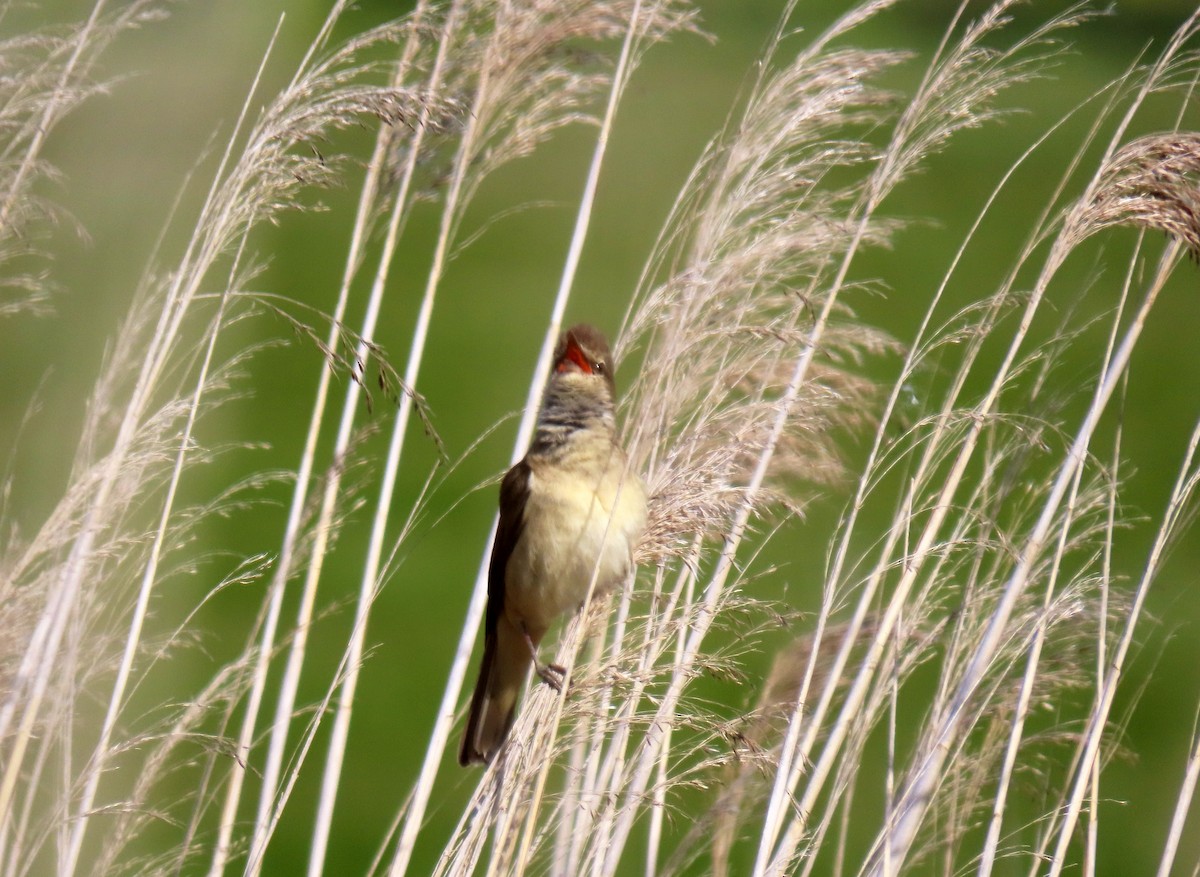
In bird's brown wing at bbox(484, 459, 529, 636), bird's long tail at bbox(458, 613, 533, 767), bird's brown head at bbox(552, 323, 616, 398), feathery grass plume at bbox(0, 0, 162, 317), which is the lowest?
bird's long tail at bbox(458, 613, 533, 767)

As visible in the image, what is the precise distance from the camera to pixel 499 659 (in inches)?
121

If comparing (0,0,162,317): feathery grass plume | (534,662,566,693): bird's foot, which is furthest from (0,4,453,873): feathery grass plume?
(534,662,566,693): bird's foot

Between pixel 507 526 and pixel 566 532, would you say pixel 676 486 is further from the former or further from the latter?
pixel 507 526

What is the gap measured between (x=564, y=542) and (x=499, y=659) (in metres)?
0.46

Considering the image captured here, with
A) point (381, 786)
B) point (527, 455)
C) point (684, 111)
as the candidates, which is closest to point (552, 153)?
point (684, 111)

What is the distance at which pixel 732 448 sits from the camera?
2371 mm

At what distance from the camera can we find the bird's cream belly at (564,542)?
2.58 m

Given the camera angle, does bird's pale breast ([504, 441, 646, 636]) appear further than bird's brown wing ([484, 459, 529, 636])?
No

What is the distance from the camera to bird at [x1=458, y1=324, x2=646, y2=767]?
107 inches

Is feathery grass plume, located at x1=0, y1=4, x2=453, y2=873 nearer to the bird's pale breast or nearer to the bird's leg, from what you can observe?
the bird's leg

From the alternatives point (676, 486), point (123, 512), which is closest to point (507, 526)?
point (676, 486)

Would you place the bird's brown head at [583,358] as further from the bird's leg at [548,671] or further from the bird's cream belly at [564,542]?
the bird's leg at [548,671]

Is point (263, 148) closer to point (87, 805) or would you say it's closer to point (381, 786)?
point (87, 805)

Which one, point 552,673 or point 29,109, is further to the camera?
point 552,673
